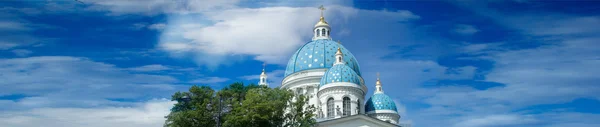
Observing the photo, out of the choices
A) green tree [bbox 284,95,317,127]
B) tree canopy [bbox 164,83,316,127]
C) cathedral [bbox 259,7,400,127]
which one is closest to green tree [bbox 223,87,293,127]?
tree canopy [bbox 164,83,316,127]

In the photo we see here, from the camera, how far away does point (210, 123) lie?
36.8m

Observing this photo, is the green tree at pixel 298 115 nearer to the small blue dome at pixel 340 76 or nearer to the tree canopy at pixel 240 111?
the tree canopy at pixel 240 111

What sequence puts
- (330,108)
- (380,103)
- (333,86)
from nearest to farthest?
(333,86) < (330,108) < (380,103)

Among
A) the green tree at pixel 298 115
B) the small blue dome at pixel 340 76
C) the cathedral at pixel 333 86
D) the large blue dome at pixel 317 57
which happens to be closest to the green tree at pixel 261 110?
the green tree at pixel 298 115

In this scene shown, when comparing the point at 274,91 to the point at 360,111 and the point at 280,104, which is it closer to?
the point at 280,104

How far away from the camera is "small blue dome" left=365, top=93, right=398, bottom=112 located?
56.1 metres

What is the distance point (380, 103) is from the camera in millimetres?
56312

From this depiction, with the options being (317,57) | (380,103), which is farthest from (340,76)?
(380,103)

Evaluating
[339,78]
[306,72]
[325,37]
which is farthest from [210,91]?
[325,37]

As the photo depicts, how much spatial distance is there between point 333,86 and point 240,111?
14033 mm

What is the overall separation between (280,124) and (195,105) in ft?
21.1

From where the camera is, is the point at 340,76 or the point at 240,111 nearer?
the point at 240,111

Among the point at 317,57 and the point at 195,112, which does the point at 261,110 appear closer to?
the point at 195,112

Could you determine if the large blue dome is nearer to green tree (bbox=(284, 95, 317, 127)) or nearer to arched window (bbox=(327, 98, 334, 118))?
arched window (bbox=(327, 98, 334, 118))
